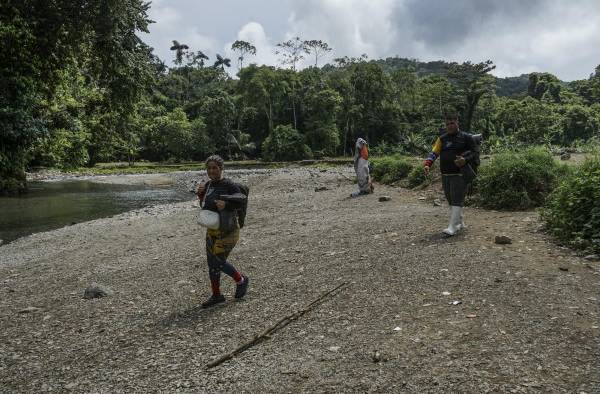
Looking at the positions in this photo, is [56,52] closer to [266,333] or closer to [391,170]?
[266,333]

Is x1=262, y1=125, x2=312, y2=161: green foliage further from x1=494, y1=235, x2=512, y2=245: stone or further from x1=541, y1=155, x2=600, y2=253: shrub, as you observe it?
x1=494, y1=235, x2=512, y2=245: stone

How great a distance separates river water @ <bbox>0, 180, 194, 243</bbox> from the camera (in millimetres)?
17078

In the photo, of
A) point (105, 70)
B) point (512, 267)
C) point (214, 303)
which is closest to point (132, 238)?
point (105, 70)

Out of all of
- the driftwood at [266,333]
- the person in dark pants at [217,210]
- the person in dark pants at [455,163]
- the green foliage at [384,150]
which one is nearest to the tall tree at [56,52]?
the person in dark pants at [217,210]

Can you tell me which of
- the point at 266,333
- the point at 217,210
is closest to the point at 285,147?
the point at 217,210

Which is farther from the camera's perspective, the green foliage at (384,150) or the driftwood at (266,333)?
the green foliage at (384,150)

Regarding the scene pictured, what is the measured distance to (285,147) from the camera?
65938 mm

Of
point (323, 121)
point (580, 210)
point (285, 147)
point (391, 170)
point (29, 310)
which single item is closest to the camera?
point (29, 310)

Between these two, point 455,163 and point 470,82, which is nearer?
point 455,163

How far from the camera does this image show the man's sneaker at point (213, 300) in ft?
20.3

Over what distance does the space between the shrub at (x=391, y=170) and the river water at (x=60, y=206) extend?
36.9 feet

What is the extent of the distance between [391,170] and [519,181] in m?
10.1

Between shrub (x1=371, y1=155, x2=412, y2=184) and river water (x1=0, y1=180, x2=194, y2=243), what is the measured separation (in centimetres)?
1126

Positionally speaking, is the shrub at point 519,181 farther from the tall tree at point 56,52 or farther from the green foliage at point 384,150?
the green foliage at point 384,150
